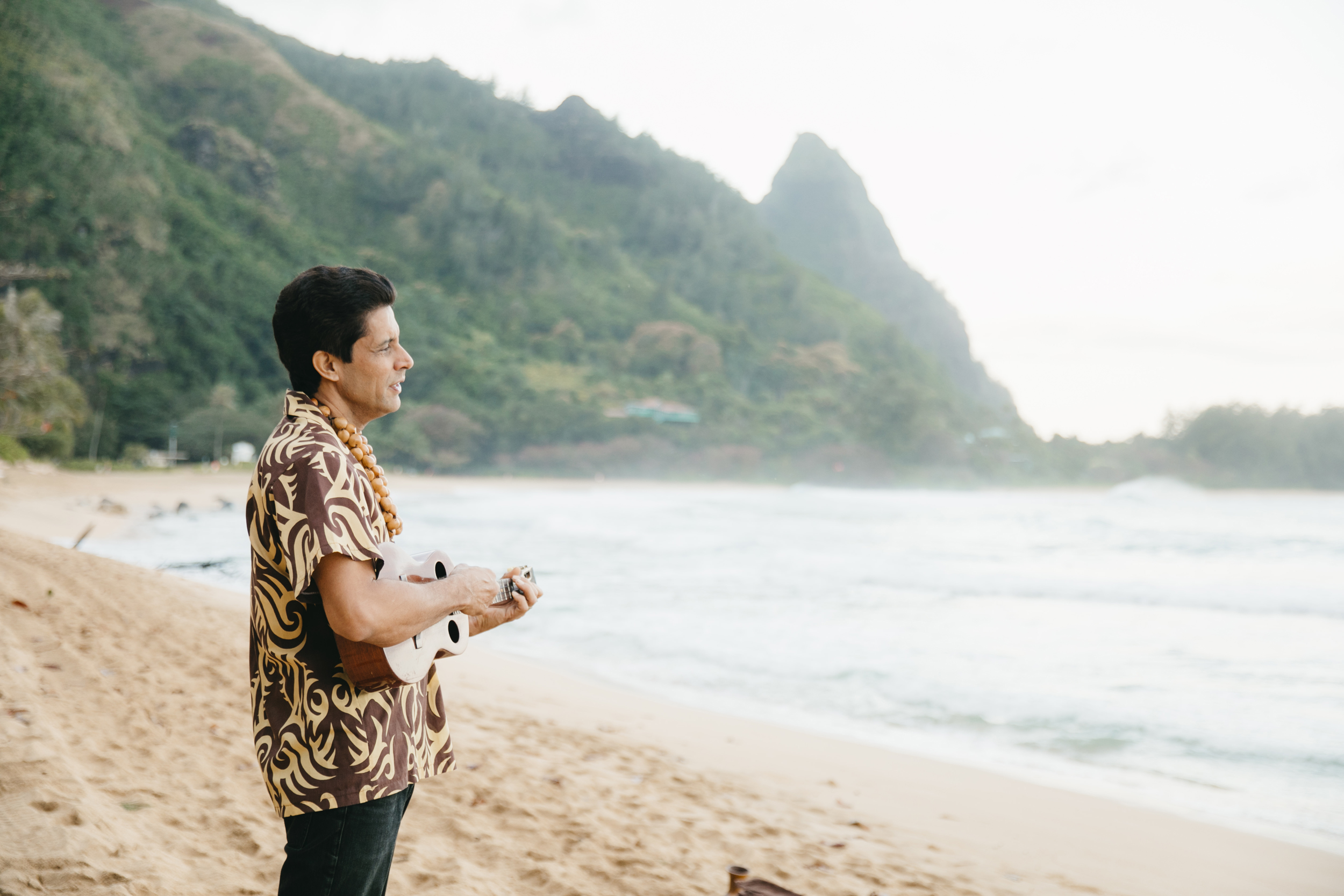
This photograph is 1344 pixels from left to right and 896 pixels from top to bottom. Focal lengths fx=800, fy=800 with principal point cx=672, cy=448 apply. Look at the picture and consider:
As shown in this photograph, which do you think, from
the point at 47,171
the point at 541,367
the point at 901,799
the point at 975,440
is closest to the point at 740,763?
the point at 901,799

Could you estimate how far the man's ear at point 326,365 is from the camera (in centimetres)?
129

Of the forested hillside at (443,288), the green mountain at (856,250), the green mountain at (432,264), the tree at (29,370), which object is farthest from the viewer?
the green mountain at (856,250)

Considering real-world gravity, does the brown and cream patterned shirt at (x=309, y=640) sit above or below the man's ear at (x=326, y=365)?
below

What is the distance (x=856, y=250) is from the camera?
14988 cm

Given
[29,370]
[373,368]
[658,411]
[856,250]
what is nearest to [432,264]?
[658,411]

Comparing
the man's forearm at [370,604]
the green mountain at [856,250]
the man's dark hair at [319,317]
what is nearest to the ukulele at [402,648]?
the man's forearm at [370,604]

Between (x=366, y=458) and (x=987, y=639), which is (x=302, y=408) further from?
(x=987, y=639)

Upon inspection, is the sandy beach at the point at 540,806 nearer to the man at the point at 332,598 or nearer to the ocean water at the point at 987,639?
the ocean water at the point at 987,639

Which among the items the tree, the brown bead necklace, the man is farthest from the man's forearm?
the tree

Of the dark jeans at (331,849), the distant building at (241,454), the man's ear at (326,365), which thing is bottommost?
the distant building at (241,454)

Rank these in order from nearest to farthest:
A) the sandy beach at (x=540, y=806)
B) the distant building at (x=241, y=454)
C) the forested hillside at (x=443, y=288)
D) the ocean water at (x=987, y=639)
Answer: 1. the sandy beach at (x=540, y=806)
2. the ocean water at (x=987, y=639)
3. the distant building at (x=241, y=454)
4. the forested hillside at (x=443, y=288)

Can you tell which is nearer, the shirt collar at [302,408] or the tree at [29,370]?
the shirt collar at [302,408]

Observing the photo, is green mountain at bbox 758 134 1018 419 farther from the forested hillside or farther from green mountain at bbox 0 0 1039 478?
the forested hillside

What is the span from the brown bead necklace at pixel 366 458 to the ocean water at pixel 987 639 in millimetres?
4711
